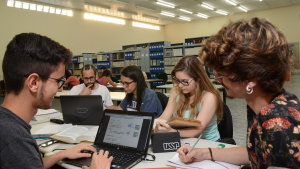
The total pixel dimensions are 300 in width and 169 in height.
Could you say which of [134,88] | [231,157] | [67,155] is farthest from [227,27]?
[134,88]

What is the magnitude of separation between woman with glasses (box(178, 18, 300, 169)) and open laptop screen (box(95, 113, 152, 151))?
1.71 feet

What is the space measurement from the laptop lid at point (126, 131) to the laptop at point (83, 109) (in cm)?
52

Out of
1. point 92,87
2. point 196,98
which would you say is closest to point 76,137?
point 196,98

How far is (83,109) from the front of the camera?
5.99 ft

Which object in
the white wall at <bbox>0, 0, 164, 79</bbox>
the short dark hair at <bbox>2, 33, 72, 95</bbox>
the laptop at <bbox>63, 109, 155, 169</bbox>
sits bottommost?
the laptop at <bbox>63, 109, 155, 169</bbox>

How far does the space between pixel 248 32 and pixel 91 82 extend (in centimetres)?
233

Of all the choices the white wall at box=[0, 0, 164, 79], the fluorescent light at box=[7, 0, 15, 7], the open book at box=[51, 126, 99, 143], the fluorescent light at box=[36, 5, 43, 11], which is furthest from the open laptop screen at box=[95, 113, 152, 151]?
the fluorescent light at box=[36, 5, 43, 11]

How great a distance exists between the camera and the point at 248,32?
2.47 feet

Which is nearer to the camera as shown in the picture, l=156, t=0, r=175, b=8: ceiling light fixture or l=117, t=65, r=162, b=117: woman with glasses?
l=117, t=65, r=162, b=117: woman with glasses

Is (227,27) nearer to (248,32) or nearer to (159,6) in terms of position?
(248,32)

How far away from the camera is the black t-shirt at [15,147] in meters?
0.74

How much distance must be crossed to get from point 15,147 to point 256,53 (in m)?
0.92

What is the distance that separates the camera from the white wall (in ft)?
27.0

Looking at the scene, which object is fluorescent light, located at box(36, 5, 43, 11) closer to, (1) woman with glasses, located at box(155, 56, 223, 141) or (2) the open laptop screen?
(1) woman with glasses, located at box(155, 56, 223, 141)
